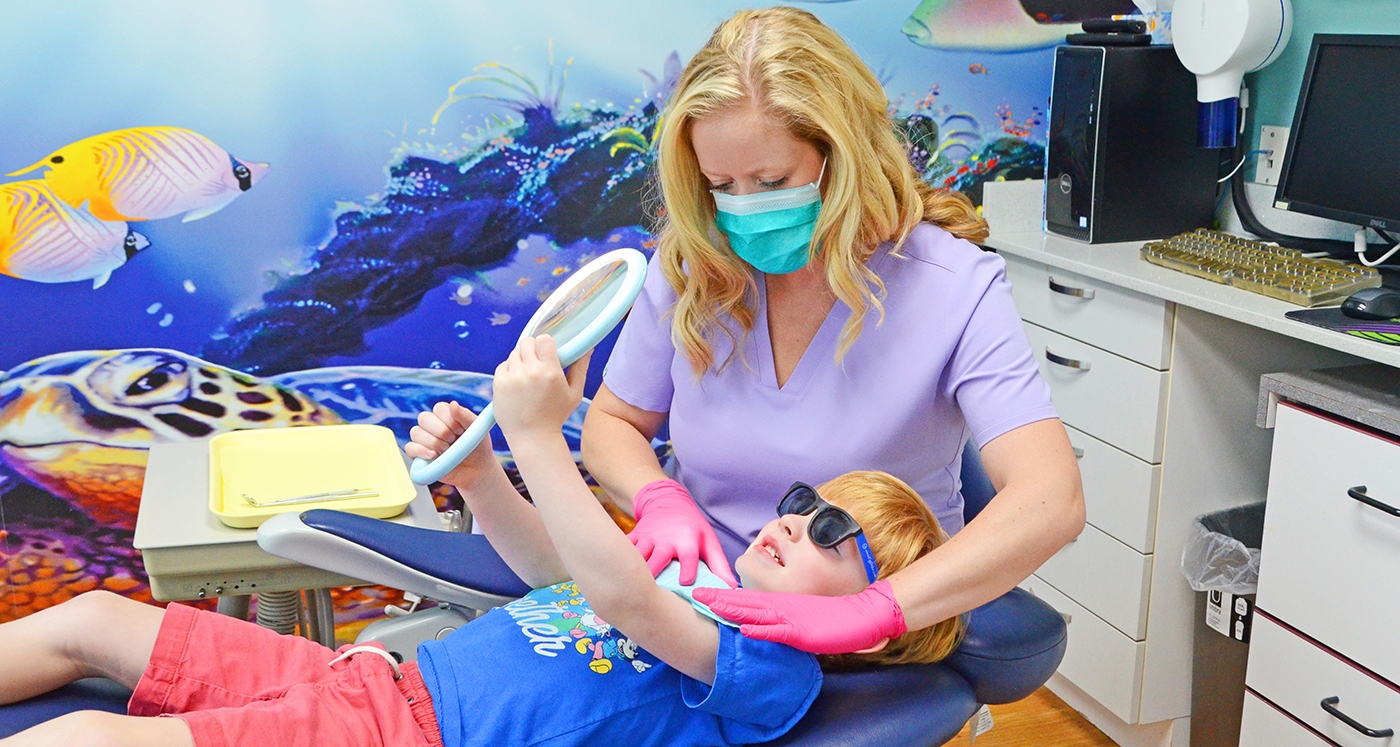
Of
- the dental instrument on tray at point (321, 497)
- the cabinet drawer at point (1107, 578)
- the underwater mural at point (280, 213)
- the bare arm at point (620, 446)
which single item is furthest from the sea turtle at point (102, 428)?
the cabinet drawer at point (1107, 578)

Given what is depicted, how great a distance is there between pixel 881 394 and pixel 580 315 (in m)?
0.43

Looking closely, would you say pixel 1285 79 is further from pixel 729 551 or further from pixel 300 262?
pixel 300 262

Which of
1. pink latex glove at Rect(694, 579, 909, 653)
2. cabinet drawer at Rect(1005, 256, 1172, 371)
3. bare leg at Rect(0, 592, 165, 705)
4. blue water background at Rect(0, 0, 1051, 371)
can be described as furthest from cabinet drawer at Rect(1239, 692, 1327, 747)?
bare leg at Rect(0, 592, 165, 705)

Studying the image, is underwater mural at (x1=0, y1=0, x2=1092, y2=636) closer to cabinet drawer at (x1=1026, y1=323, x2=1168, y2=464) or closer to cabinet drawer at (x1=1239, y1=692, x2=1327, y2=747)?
cabinet drawer at (x1=1026, y1=323, x2=1168, y2=464)

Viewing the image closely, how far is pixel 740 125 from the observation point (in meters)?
1.31

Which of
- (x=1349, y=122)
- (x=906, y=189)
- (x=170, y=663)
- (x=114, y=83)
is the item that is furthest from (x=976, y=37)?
(x=170, y=663)

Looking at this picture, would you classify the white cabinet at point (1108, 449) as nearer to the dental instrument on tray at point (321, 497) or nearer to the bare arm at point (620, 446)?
the bare arm at point (620, 446)

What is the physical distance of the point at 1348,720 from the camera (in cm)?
173

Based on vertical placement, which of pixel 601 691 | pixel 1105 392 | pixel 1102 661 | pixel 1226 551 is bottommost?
pixel 1102 661

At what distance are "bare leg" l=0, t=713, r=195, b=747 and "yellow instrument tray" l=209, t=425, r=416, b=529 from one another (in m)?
0.51

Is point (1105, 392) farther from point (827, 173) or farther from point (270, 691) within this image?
point (270, 691)

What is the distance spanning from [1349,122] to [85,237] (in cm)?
227

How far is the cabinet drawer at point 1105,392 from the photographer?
206 centimetres

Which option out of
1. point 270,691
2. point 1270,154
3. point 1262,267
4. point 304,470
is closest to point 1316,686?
point 1262,267
